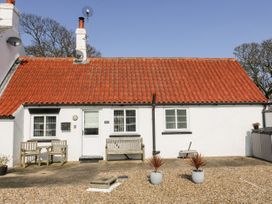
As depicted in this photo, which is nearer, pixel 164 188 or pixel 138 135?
pixel 164 188

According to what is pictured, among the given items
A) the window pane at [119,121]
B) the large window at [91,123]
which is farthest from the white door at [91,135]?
the window pane at [119,121]

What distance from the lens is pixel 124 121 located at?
45.9ft

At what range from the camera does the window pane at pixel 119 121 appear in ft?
46.0

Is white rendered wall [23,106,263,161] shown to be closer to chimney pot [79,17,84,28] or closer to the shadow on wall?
the shadow on wall

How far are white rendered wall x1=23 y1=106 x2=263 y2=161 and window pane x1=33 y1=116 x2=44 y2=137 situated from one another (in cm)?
30

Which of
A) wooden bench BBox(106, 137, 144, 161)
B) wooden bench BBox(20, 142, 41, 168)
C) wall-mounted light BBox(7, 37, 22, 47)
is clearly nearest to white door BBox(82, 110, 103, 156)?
wooden bench BBox(106, 137, 144, 161)

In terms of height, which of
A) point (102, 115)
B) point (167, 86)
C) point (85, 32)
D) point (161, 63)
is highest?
point (85, 32)

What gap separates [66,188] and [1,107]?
704 centimetres

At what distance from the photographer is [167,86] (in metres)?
15.5

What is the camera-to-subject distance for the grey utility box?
12375mm

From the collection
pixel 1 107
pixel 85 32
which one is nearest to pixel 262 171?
pixel 1 107

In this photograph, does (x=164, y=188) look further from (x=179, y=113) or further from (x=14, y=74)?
(x=14, y=74)

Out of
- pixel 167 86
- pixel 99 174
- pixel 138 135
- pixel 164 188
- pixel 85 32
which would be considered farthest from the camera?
pixel 85 32

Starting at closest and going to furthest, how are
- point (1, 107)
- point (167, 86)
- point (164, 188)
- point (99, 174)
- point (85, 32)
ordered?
point (164, 188)
point (99, 174)
point (1, 107)
point (167, 86)
point (85, 32)
